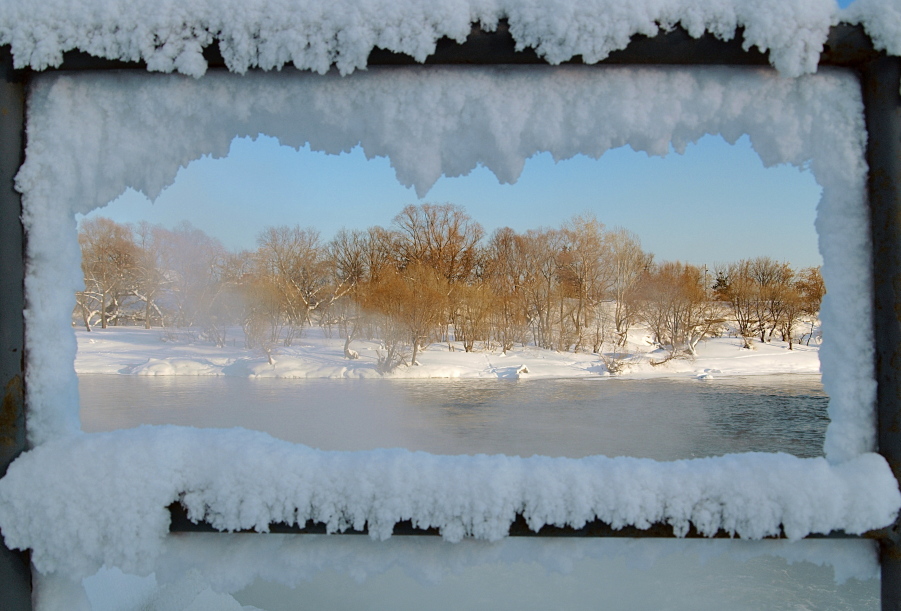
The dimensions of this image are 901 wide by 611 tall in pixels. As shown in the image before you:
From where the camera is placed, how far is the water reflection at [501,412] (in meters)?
6.69

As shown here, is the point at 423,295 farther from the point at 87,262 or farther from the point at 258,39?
the point at 258,39

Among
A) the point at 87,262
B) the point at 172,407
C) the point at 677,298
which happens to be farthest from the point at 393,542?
the point at 87,262

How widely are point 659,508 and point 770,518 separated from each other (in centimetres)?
10

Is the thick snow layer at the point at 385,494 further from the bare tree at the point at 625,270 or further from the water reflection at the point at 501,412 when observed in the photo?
the bare tree at the point at 625,270

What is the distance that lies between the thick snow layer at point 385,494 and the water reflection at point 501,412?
15.9 feet

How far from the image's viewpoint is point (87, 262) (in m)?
18.1

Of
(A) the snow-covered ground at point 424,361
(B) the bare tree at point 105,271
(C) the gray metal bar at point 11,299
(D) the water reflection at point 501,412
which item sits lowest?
(D) the water reflection at point 501,412

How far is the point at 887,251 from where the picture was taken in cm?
49

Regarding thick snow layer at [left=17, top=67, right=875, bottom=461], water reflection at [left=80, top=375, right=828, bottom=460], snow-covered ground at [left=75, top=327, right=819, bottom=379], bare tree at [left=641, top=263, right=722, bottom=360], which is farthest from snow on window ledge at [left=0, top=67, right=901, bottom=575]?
bare tree at [left=641, top=263, right=722, bottom=360]

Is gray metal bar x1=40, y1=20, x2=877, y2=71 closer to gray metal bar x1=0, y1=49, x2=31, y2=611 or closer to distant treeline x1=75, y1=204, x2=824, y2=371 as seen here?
gray metal bar x1=0, y1=49, x2=31, y2=611

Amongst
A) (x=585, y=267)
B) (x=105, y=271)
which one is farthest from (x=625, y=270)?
(x=105, y=271)

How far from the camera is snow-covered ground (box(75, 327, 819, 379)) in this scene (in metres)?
12.8

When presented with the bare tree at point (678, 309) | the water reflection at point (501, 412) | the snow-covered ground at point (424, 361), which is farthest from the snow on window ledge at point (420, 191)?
the bare tree at point (678, 309)

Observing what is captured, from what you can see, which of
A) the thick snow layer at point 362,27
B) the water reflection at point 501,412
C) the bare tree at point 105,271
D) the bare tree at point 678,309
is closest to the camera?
the thick snow layer at point 362,27
